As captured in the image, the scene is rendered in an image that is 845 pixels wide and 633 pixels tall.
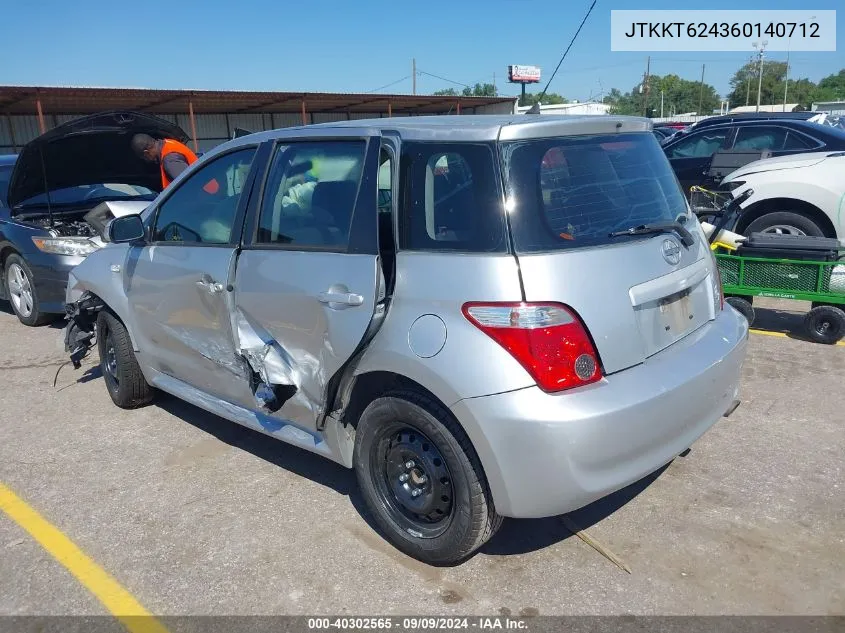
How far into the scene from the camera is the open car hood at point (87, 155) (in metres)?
6.04

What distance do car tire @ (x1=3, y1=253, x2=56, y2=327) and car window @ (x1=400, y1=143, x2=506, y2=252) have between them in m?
5.56

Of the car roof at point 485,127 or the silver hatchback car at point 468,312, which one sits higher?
the car roof at point 485,127

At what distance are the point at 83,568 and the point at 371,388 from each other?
1500mm

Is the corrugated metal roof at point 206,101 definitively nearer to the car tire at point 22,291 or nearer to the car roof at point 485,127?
the car tire at point 22,291

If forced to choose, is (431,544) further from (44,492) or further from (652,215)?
(44,492)

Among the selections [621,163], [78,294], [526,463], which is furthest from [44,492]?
[621,163]

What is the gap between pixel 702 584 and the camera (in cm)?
285

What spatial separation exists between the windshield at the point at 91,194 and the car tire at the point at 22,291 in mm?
651

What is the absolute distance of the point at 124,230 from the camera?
424 cm

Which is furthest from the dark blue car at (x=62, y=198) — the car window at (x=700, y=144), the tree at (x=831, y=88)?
the tree at (x=831, y=88)

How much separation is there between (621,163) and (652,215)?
27 cm

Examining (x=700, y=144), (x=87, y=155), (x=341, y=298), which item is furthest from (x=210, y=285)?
(x=700, y=144)

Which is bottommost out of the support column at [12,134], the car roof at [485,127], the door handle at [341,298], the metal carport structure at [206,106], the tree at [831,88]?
the door handle at [341,298]

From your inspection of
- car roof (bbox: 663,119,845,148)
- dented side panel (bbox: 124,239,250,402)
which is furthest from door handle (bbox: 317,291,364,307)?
car roof (bbox: 663,119,845,148)
